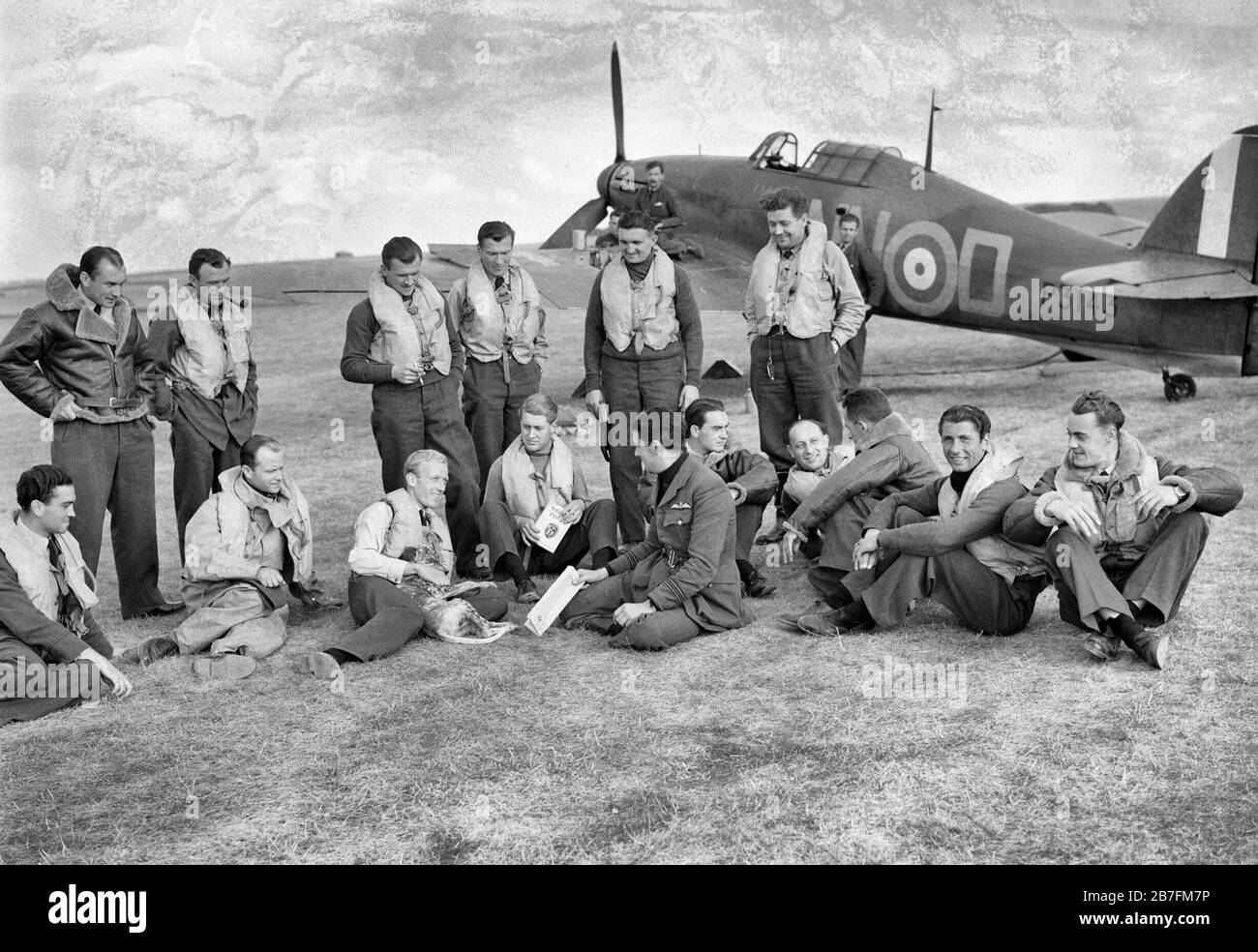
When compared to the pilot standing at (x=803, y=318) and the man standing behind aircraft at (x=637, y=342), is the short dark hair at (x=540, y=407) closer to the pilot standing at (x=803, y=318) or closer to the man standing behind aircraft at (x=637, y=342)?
the man standing behind aircraft at (x=637, y=342)

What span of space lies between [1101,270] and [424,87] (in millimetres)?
16544

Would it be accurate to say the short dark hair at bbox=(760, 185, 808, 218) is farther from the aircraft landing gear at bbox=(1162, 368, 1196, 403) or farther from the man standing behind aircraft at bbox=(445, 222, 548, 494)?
the aircraft landing gear at bbox=(1162, 368, 1196, 403)

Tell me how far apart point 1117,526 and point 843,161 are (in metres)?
7.39

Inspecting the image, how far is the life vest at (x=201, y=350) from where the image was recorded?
5406 mm

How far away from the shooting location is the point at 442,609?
15.9ft

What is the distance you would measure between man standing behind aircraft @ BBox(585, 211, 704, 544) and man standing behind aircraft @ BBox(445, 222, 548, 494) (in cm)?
41

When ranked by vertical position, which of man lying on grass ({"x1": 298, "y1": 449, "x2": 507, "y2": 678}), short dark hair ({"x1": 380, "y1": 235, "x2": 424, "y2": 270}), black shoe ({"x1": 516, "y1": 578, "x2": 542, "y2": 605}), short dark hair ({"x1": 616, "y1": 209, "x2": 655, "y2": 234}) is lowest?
black shoe ({"x1": 516, "y1": 578, "x2": 542, "y2": 605})

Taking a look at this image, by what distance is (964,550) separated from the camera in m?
4.48

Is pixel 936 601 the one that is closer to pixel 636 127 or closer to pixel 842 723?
pixel 842 723

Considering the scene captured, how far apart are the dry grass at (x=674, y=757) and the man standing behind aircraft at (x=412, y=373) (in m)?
0.81

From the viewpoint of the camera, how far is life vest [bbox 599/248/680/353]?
576cm

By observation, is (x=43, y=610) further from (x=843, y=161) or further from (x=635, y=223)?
(x=843, y=161)

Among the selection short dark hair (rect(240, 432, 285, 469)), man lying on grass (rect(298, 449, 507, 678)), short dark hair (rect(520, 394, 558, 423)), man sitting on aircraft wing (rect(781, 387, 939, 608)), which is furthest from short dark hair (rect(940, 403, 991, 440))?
short dark hair (rect(240, 432, 285, 469))
